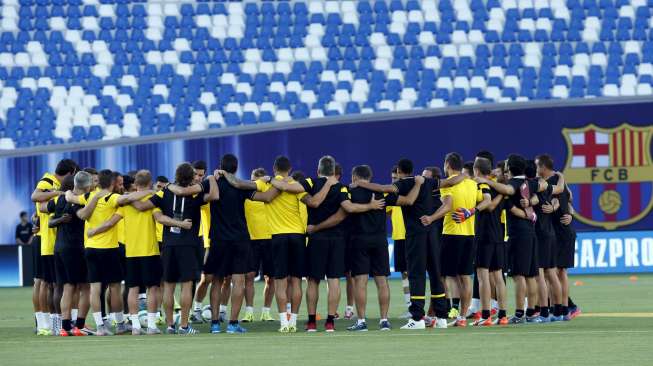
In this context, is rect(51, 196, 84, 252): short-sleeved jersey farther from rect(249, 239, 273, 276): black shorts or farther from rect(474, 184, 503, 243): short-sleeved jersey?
rect(474, 184, 503, 243): short-sleeved jersey

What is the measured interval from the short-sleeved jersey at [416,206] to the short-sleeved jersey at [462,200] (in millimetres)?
308

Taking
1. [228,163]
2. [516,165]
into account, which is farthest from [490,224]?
[228,163]

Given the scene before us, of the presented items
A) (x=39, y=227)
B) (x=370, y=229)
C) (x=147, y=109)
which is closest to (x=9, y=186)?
(x=147, y=109)

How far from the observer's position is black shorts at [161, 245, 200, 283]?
15.1 m

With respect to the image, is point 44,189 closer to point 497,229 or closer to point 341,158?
point 497,229

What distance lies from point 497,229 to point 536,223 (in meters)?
0.61

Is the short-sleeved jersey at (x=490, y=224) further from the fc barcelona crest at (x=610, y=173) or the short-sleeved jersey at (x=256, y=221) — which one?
the fc barcelona crest at (x=610, y=173)

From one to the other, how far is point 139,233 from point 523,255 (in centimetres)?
452

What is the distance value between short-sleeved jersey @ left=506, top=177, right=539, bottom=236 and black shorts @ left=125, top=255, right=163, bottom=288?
4181 millimetres

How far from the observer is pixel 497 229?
16016 millimetres

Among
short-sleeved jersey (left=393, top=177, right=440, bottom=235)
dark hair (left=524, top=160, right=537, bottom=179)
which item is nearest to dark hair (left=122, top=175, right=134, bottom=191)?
short-sleeved jersey (left=393, top=177, right=440, bottom=235)

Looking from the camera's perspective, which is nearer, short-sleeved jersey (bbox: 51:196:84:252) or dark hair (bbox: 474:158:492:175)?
short-sleeved jersey (bbox: 51:196:84:252)

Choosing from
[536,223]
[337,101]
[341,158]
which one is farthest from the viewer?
[337,101]

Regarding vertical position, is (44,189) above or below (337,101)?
below
